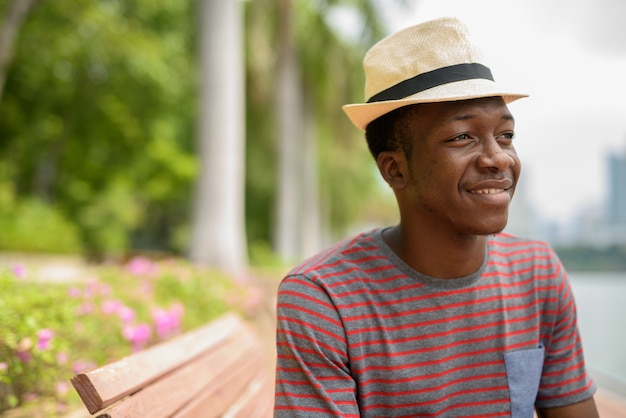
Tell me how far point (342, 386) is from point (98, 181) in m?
23.3

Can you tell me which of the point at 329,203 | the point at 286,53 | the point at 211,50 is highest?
the point at 286,53

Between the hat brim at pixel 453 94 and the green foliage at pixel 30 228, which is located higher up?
the hat brim at pixel 453 94

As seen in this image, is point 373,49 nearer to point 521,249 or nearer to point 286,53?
point 521,249

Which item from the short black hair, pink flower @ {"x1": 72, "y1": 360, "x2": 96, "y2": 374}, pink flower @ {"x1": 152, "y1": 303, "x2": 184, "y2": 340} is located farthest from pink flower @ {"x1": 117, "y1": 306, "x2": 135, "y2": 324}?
the short black hair

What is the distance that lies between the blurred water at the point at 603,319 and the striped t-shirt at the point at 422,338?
107 inches

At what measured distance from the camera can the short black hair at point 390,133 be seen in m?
1.92

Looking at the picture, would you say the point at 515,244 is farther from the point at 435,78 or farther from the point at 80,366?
the point at 80,366

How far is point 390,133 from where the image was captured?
6.49 ft

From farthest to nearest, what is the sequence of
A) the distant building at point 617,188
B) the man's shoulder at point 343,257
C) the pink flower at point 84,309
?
the distant building at point 617,188 < the pink flower at point 84,309 < the man's shoulder at point 343,257

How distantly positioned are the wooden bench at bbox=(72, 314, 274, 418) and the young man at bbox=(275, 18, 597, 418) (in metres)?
0.44

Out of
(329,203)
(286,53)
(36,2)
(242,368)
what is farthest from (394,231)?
(329,203)

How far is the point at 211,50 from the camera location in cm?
1016

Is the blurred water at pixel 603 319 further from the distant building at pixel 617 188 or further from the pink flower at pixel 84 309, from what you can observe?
the pink flower at pixel 84 309

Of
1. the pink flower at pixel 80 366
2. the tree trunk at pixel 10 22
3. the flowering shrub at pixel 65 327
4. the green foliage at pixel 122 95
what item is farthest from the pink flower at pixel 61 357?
the green foliage at pixel 122 95
